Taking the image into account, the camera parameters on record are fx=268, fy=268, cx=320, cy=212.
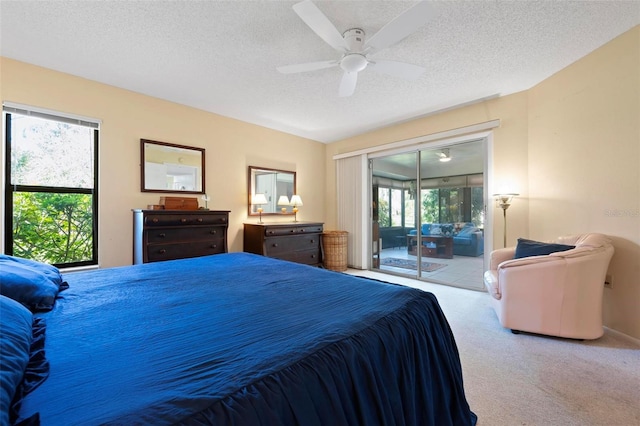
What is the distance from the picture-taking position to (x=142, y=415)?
1.87 feet

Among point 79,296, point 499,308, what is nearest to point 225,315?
point 79,296

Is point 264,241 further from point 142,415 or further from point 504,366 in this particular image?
point 142,415

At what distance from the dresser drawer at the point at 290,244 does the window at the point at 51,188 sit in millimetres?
2100

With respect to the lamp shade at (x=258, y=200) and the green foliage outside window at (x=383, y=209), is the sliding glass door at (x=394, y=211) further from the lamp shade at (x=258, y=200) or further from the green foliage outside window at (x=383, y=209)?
the lamp shade at (x=258, y=200)

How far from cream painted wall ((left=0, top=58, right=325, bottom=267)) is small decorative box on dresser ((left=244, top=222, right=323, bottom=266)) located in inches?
13.4

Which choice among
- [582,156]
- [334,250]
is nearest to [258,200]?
[334,250]

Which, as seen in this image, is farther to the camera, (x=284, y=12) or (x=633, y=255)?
(x=633, y=255)

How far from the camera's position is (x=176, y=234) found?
3195 mm

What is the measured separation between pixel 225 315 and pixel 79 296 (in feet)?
2.81

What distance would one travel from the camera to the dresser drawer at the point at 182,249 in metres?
3.02

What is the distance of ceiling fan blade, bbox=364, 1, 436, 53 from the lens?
64.7 inches

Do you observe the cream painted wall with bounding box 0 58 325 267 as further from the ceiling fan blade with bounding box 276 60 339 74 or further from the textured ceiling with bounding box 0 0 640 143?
the ceiling fan blade with bounding box 276 60 339 74

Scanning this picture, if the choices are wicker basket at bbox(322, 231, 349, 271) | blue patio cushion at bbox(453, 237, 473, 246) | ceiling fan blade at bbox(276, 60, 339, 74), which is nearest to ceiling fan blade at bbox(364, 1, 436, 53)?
ceiling fan blade at bbox(276, 60, 339, 74)

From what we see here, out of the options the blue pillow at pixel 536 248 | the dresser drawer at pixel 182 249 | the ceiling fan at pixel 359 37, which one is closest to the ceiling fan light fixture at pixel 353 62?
the ceiling fan at pixel 359 37
